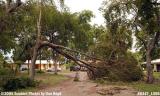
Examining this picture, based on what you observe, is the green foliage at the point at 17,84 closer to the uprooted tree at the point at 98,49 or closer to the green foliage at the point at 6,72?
the green foliage at the point at 6,72

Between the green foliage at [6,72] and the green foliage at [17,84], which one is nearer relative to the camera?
the green foliage at [17,84]

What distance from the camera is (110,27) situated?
30.3 meters

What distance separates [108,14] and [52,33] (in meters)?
23.1

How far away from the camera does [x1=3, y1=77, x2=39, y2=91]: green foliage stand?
2240 cm

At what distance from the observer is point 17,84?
23141 mm

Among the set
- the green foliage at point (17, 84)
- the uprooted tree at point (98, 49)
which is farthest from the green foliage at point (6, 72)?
the uprooted tree at point (98, 49)

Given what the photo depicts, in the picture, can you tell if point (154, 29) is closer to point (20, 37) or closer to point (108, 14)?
point (108, 14)

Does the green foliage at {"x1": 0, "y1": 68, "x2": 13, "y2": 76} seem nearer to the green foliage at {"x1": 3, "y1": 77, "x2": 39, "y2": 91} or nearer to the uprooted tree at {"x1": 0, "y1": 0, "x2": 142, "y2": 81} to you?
the green foliage at {"x1": 3, "y1": 77, "x2": 39, "y2": 91}

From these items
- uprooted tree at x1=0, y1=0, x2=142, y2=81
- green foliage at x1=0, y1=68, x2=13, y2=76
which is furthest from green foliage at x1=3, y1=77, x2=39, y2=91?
uprooted tree at x1=0, y1=0, x2=142, y2=81

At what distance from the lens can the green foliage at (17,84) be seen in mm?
22405

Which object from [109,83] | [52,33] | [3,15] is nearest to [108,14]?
[109,83]

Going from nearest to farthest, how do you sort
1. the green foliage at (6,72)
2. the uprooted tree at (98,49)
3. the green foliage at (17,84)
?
the green foliage at (17,84), the green foliage at (6,72), the uprooted tree at (98,49)

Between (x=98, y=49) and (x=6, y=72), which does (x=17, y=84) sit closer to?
(x=6, y=72)

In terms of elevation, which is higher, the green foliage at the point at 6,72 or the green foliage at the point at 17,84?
the green foliage at the point at 6,72
